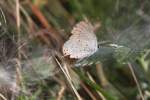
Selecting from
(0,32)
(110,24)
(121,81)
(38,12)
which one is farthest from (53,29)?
(0,32)

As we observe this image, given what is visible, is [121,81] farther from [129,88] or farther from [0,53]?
[0,53]

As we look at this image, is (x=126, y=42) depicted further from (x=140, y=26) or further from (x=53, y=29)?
(x=53, y=29)

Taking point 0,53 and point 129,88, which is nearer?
point 0,53

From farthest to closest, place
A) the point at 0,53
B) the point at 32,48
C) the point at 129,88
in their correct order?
1. the point at 129,88
2. the point at 32,48
3. the point at 0,53

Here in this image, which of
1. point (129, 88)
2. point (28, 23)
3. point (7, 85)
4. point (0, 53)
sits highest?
point (28, 23)

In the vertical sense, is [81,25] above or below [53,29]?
below

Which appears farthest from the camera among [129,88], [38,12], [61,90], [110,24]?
[38,12]
